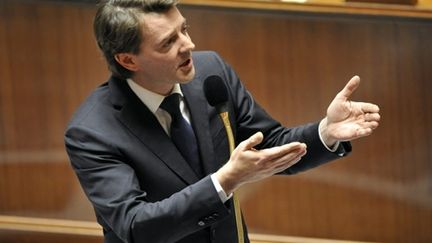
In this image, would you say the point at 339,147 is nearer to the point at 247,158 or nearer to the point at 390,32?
the point at 247,158

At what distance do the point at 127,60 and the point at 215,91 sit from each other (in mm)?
104

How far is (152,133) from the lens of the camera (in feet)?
2.97

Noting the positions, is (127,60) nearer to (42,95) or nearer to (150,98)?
(150,98)

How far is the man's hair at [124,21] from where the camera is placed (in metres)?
0.89

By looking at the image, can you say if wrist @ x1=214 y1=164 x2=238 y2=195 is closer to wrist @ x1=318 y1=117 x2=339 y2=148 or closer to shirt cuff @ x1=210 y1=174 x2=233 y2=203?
shirt cuff @ x1=210 y1=174 x2=233 y2=203

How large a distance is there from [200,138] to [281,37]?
55 cm

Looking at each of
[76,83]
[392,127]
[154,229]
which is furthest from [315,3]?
[154,229]

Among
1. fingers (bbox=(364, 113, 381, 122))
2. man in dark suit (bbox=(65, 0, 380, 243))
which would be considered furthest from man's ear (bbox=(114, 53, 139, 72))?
fingers (bbox=(364, 113, 381, 122))

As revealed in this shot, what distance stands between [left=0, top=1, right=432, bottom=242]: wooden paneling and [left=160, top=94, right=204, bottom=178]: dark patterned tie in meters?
0.54

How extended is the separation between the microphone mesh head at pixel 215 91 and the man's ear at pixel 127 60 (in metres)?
0.08

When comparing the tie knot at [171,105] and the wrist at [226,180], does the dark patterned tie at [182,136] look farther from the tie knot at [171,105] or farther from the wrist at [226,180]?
the wrist at [226,180]

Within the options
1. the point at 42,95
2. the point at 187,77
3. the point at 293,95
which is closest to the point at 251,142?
the point at 187,77

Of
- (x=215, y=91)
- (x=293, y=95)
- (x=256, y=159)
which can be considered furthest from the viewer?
(x=293, y=95)

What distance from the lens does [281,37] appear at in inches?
56.5
